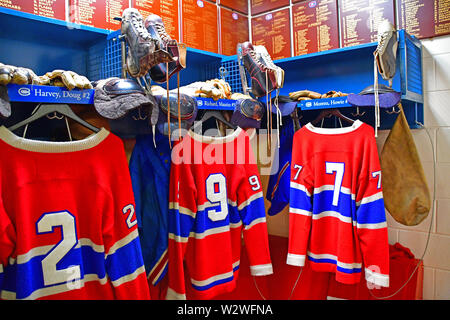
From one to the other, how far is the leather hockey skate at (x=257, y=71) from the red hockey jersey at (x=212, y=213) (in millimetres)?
239

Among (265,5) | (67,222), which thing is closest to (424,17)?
(265,5)

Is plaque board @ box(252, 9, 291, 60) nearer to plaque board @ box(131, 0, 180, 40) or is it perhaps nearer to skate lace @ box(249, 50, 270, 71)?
plaque board @ box(131, 0, 180, 40)

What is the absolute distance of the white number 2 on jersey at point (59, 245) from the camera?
130 cm

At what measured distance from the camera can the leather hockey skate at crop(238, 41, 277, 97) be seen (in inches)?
73.4

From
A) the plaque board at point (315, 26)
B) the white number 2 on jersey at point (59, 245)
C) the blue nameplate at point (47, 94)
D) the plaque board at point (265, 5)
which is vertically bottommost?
the white number 2 on jersey at point (59, 245)

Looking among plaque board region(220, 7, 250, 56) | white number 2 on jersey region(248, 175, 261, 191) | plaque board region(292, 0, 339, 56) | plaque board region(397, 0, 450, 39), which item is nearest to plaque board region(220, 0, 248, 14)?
plaque board region(220, 7, 250, 56)

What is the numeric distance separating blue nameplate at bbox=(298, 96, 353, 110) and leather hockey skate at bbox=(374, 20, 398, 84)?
235mm

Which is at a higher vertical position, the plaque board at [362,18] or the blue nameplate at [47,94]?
the plaque board at [362,18]

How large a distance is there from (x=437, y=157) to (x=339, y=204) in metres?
0.74

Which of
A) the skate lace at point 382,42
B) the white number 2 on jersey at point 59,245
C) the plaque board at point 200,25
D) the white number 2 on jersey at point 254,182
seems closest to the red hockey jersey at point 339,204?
the white number 2 on jersey at point 254,182

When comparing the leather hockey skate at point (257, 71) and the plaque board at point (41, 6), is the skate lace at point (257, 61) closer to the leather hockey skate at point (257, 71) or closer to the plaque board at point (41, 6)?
the leather hockey skate at point (257, 71)

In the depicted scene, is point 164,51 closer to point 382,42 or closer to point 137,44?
point 137,44
